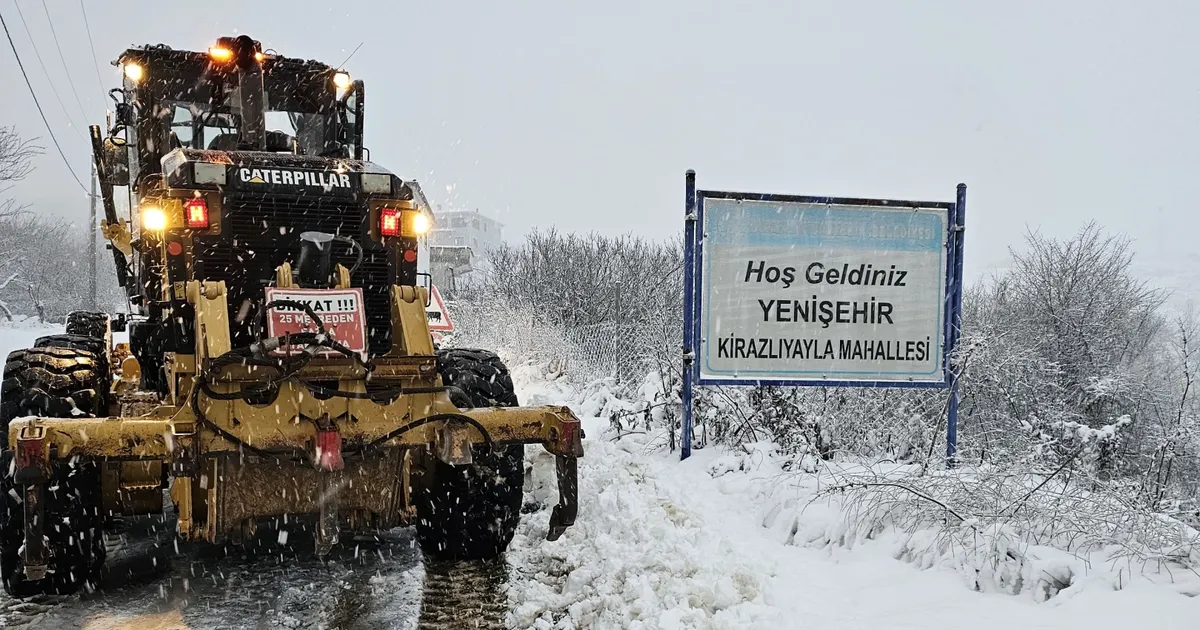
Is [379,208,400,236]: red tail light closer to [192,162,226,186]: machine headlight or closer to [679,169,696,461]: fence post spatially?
[192,162,226,186]: machine headlight

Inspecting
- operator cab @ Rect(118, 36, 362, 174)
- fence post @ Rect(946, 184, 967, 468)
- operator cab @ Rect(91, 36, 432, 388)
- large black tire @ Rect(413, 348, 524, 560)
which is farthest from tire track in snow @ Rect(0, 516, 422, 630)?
fence post @ Rect(946, 184, 967, 468)

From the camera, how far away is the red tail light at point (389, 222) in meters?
5.49

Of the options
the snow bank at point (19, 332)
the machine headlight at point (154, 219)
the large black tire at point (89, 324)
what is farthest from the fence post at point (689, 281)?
the snow bank at point (19, 332)

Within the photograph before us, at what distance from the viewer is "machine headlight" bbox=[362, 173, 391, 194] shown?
5.42m

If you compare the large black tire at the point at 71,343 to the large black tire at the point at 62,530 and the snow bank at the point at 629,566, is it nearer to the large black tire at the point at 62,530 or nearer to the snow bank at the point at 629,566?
the large black tire at the point at 62,530

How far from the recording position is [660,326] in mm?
9688

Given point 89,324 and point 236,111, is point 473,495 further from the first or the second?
point 89,324

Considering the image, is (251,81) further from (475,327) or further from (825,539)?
(475,327)

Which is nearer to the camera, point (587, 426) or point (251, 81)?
point (251, 81)

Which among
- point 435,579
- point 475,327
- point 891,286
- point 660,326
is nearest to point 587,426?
point 660,326

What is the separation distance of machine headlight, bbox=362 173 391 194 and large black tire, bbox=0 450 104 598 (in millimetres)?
2110

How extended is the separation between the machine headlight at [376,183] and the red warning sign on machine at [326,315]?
787 millimetres

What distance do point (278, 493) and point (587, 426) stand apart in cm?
478

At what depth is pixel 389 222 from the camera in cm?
552
